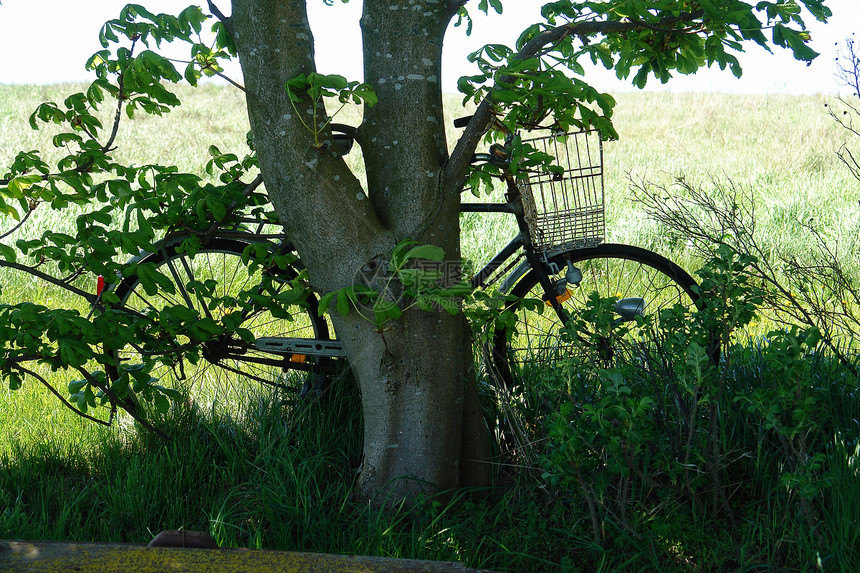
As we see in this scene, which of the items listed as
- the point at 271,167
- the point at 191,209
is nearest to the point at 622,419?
the point at 271,167

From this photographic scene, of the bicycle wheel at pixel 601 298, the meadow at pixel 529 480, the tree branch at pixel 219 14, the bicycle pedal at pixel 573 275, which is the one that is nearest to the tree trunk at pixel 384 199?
the tree branch at pixel 219 14

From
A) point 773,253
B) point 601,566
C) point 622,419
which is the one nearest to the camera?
point 622,419

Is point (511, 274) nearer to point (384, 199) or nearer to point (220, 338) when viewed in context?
point (384, 199)

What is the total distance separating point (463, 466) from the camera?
9.04 ft

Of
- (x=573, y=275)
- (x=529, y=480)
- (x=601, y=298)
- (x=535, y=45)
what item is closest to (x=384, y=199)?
(x=535, y=45)

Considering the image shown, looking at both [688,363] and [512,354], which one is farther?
[512,354]

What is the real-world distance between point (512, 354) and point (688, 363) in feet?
4.19

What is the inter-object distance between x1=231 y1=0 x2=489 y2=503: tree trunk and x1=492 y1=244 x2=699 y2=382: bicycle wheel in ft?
1.35

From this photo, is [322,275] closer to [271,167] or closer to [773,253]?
[271,167]

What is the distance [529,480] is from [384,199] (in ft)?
3.93

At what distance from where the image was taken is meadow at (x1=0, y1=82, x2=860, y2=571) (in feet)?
7.02

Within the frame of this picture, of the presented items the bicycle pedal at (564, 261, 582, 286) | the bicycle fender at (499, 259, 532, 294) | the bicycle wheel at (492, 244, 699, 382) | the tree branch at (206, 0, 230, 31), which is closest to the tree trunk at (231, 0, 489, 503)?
the tree branch at (206, 0, 230, 31)

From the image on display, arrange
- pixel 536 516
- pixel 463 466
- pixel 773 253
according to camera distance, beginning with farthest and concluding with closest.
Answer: pixel 773 253, pixel 463 466, pixel 536 516

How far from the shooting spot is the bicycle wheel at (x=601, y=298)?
8.55 feet
